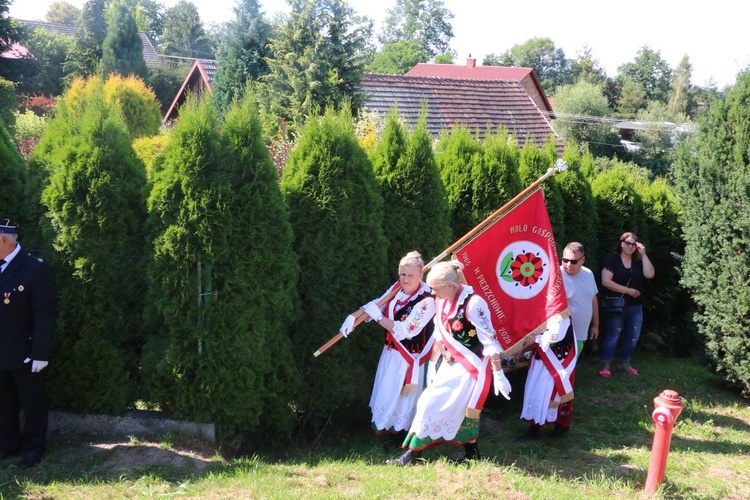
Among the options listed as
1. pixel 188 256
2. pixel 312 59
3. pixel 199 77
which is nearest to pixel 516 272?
pixel 188 256

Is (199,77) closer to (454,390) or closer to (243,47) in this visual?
(243,47)

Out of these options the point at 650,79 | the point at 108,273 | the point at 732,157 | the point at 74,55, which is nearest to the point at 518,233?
the point at 732,157

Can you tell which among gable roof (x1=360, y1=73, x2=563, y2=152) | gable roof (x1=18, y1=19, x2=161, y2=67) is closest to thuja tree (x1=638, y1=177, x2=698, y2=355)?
gable roof (x1=360, y1=73, x2=563, y2=152)

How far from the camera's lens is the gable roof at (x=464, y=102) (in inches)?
796

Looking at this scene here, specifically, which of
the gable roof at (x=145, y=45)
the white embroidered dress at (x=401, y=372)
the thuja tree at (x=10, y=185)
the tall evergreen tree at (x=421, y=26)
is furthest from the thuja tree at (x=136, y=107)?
the tall evergreen tree at (x=421, y=26)

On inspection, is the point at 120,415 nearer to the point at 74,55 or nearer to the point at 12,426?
the point at 12,426

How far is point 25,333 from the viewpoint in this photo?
4664 mm

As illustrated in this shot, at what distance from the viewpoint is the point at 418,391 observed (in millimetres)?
5320

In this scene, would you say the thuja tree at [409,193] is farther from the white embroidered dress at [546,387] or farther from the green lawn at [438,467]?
Result: the green lawn at [438,467]

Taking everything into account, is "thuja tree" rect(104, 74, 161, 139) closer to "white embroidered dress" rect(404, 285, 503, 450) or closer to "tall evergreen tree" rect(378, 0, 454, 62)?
"white embroidered dress" rect(404, 285, 503, 450)

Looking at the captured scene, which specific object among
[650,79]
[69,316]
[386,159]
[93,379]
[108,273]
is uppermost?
[650,79]

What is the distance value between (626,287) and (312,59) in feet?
28.0

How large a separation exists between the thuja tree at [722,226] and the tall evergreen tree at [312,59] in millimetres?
7757

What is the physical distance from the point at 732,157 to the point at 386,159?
3588 millimetres
